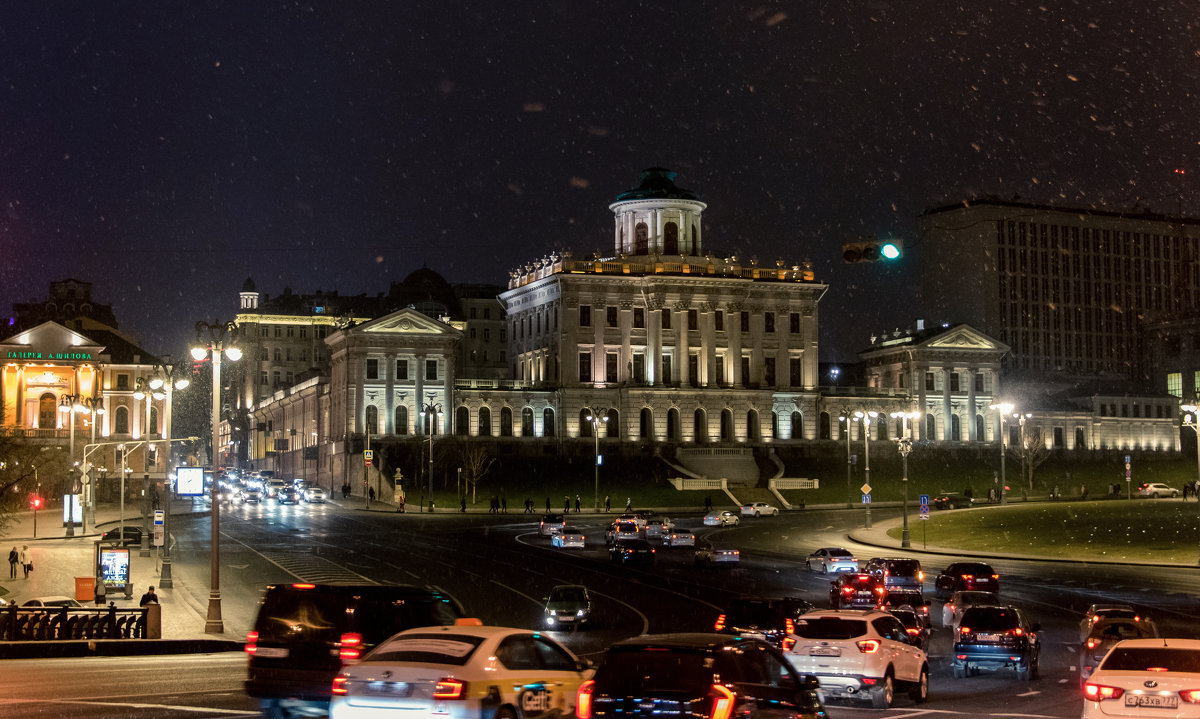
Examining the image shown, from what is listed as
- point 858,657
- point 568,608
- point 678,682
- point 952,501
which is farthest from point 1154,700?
point 952,501

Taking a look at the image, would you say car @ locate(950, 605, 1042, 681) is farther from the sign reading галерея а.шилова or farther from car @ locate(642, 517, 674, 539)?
the sign reading галерея а.шилова

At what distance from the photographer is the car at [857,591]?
138 feet

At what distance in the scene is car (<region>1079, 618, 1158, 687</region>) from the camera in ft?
96.0

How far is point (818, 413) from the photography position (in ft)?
456

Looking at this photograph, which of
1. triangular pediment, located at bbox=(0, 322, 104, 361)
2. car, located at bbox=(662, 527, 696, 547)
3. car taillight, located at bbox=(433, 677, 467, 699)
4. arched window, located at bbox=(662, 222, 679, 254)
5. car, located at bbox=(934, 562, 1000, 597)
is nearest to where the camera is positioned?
car taillight, located at bbox=(433, 677, 467, 699)

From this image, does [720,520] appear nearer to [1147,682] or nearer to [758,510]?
[758,510]

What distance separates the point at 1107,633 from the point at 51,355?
361 feet

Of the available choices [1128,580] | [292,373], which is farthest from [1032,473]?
[292,373]

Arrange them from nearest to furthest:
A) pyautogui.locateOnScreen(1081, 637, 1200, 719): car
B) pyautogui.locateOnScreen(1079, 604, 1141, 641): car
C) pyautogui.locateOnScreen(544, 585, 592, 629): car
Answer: pyautogui.locateOnScreen(1081, 637, 1200, 719): car < pyautogui.locateOnScreen(1079, 604, 1141, 641): car < pyautogui.locateOnScreen(544, 585, 592, 629): car

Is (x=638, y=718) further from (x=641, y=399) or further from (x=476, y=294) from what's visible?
(x=476, y=294)

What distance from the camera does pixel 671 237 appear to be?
13975 cm

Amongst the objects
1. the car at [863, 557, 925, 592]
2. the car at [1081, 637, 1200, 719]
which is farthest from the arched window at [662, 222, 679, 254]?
the car at [1081, 637, 1200, 719]

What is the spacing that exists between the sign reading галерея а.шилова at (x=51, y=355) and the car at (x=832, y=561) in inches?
3269

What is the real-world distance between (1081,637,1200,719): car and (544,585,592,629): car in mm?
23643
